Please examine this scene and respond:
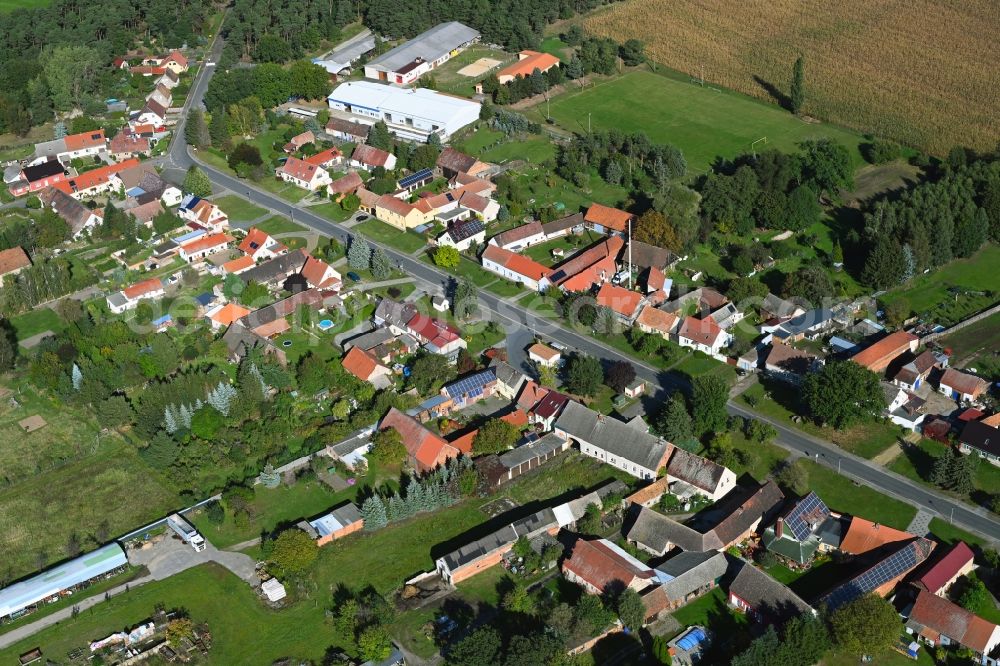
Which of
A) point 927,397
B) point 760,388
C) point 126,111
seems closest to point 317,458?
point 760,388

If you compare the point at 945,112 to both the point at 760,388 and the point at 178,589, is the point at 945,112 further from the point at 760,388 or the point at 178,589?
the point at 178,589

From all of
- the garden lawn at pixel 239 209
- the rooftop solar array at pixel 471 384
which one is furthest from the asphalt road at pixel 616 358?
the rooftop solar array at pixel 471 384

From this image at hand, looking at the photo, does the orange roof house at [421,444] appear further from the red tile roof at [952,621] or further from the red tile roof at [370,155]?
the red tile roof at [370,155]

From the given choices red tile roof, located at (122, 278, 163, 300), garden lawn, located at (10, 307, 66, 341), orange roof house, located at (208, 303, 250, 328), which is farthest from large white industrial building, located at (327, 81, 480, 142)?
garden lawn, located at (10, 307, 66, 341)

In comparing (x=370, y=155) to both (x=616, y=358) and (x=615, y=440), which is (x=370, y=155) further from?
(x=615, y=440)

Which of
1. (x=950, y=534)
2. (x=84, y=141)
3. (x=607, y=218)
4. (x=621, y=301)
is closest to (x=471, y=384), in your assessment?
(x=621, y=301)

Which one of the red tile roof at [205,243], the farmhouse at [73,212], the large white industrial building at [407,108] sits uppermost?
the large white industrial building at [407,108]

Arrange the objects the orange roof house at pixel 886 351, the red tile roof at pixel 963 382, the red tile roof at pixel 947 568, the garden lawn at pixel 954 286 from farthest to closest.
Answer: the garden lawn at pixel 954 286, the orange roof house at pixel 886 351, the red tile roof at pixel 963 382, the red tile roof at pixel 947 568
